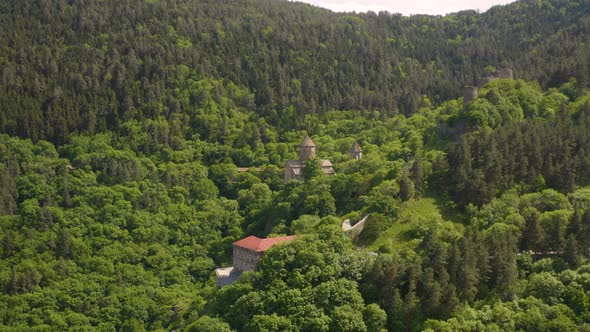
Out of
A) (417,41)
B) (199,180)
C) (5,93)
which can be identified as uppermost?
(417,41)

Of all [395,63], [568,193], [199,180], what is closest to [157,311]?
[199,180]

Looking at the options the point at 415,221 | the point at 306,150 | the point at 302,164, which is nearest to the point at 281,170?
the point at 306,150

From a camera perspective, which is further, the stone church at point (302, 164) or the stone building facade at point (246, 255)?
the stone church at point (302, 164)

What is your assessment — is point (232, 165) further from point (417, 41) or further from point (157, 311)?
point (417, 41)

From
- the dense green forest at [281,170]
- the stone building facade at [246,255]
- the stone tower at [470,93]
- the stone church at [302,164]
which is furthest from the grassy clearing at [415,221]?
the stone church at [302,164]

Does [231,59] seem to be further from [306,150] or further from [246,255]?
[246,255]

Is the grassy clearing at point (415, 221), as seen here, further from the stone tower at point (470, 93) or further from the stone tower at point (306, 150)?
the stone tower at point (306, 150)
